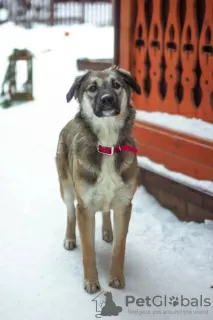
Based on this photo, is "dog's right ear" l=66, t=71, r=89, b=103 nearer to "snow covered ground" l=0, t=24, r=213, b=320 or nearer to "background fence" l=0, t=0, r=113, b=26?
"snow covered ground" l=0, t=24, r=213, b=320

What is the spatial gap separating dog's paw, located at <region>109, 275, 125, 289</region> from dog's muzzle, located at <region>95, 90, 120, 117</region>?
3.31 ft

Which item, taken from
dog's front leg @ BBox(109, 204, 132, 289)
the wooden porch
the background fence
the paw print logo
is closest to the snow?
the wooden porch

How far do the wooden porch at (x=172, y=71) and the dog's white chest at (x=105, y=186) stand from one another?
3.54ft

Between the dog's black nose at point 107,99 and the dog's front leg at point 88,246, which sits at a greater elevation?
the dog's black nose at point 107,99

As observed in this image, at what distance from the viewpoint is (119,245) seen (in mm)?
3125

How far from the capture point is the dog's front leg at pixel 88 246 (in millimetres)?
3027

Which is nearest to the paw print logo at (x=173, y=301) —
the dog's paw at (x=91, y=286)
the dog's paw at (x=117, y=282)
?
the dog's paw at (x=117, y=282)

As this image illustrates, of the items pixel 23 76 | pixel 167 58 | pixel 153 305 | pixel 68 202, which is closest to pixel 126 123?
pixel 68 202

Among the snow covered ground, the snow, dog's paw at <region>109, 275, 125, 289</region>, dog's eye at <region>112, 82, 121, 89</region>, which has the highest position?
dog's eye at <region>112, 82, 121, 89</region>

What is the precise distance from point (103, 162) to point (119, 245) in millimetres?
536

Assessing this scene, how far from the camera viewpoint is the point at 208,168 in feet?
12.7

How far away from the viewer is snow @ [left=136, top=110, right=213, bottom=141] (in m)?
3.92

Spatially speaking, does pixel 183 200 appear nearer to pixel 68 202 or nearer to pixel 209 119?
pixel 209 119

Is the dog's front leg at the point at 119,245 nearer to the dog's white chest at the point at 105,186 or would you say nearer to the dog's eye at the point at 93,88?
the dog's white chest at the point at 105,186
